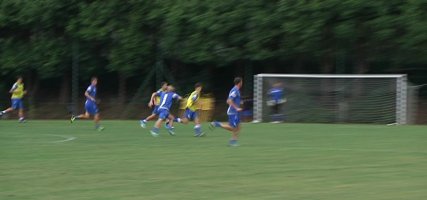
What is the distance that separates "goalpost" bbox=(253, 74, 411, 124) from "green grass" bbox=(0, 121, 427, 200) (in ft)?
31.9

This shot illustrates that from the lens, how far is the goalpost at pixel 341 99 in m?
31.9

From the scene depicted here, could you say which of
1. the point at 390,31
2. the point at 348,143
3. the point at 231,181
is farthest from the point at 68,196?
the point at 390,31

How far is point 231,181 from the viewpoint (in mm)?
11742

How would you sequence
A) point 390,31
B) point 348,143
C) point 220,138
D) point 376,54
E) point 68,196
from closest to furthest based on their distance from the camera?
1. point 68,196
2. point 348,143
3. point 220,138
4. point 390,31
5. point 376,54

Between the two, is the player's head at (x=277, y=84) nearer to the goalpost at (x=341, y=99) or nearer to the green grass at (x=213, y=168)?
the goalpost at (x=341, y=99)

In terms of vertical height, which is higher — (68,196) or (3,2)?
(3,2)

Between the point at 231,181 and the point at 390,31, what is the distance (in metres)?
22.1

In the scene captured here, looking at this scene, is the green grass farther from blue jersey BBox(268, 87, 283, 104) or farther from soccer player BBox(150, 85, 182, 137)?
blue jersey BBox(268, 87, 283, 104)

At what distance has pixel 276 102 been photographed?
33.4 meters

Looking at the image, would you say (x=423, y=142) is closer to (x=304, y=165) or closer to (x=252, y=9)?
(x=304, y=165)

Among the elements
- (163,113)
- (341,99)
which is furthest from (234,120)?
(341,99)

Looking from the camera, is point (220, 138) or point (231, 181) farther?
point (220, 138)

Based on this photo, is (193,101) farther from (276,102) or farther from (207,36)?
(207,36)

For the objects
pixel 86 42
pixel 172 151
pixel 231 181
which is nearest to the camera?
pixel 231 181
